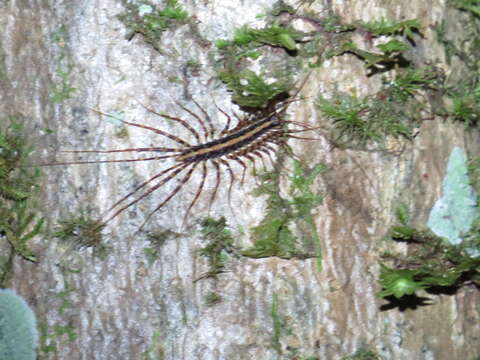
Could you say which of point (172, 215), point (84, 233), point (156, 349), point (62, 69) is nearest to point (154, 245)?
point (172, 215)

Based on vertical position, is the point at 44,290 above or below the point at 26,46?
below

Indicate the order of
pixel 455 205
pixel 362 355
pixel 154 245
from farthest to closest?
pixel 455 205, pixel 362 355, pixel 154 245

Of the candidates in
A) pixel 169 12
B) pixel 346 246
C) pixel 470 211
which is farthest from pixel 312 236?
pixel 169 12

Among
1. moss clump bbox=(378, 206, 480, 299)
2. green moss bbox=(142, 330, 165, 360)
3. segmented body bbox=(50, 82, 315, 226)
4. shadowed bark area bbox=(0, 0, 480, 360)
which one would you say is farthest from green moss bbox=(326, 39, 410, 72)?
green moss bbox=(142, 330, 165, 360)

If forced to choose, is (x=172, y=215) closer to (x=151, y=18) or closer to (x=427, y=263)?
(x=151, y=18)

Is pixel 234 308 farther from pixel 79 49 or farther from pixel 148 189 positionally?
pixel 79 49

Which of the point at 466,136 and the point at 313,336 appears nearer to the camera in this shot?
the point at 313,336

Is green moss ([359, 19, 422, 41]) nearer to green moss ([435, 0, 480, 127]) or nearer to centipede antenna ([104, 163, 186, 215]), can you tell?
green moss ([435, 0, 480, 127])
